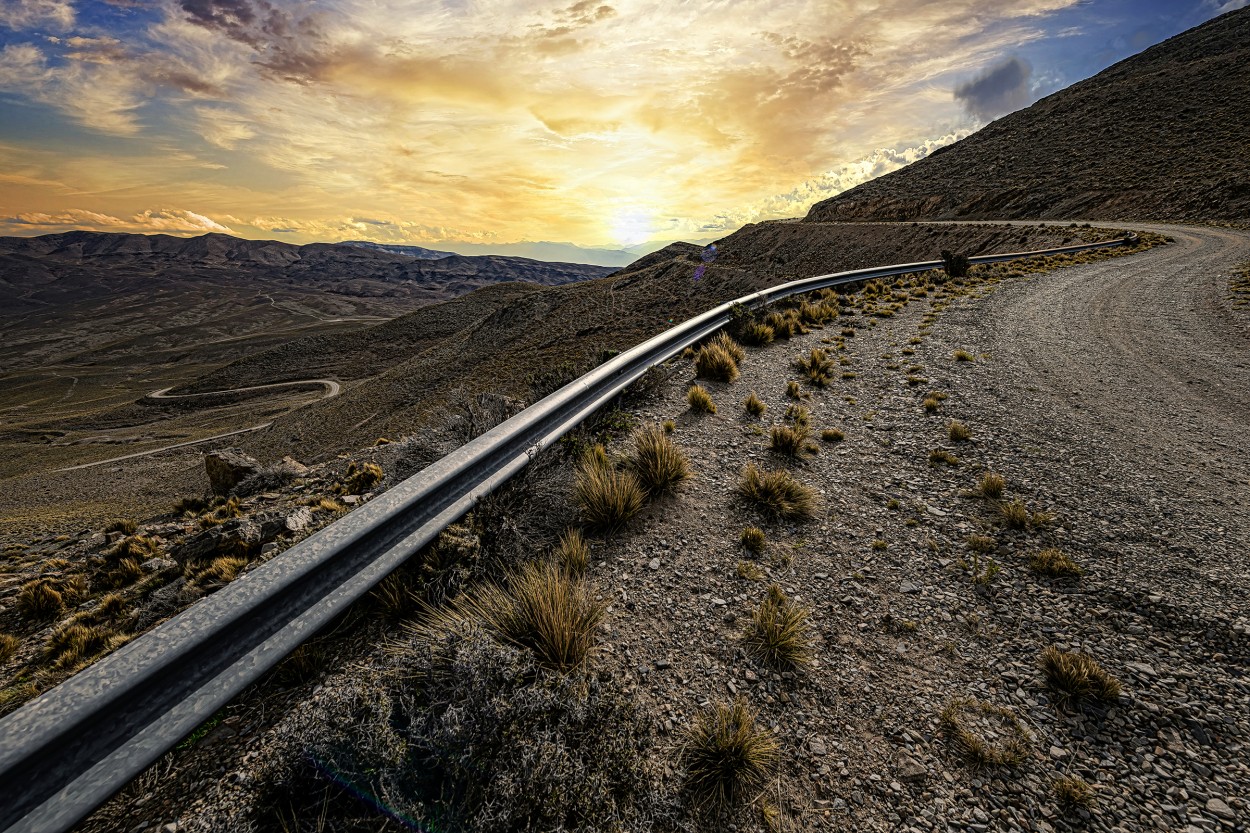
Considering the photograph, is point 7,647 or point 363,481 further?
point 363,481

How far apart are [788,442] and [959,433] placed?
1.97 m

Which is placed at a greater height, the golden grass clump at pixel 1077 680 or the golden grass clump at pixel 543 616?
the golden grass clump at pixel 543 616

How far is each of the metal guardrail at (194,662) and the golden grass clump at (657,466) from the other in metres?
1.38

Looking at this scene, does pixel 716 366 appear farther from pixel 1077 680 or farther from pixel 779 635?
pixel 1077 680

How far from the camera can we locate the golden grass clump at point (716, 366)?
22.0 feet

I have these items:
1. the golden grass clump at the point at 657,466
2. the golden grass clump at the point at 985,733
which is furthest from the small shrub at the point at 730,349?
the golden grass clump at the point at 985,733

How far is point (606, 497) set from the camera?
12.1 ft

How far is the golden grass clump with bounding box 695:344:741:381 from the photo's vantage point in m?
6.69

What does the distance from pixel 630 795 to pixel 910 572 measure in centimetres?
254

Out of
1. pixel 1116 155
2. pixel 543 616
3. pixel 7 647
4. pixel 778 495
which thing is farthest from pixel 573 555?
pixel 1116 155

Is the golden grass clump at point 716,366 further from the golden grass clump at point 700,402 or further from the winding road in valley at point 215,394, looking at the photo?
the winding road in valley at point 215,394

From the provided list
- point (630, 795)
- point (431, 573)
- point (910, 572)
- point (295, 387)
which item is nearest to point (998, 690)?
point (910, 572)

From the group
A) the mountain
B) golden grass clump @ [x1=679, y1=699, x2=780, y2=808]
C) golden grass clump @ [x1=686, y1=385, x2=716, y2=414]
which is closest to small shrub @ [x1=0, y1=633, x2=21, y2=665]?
golden grass clump @ [x1=679, y1=699, x2=780, y2=808]

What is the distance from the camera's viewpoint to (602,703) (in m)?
2.20
